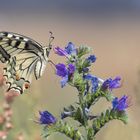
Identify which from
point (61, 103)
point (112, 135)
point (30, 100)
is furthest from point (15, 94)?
point (61, 103)

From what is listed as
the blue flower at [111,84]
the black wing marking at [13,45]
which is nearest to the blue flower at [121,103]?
the blue flower at [111,84]

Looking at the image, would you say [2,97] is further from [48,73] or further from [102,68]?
[102,68]

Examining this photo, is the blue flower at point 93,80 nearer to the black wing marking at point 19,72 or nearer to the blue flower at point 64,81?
the blue flower at point 64,81

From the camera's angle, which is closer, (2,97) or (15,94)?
(15,94)

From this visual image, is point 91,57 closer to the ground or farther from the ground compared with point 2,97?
farther from the ground

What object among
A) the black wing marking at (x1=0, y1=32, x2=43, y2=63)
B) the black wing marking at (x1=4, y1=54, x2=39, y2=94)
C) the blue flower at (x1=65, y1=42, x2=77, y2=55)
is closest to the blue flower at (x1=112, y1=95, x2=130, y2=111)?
the blue flower at (x1=65, y1=42, x2=77, y2=55)

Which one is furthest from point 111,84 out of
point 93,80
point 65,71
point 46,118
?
point 46,118

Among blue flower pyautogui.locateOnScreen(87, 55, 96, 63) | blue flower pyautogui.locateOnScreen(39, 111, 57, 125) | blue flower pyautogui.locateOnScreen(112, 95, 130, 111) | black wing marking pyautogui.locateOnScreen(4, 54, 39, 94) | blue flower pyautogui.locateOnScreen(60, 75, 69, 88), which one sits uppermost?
blue flower pyautogui.locateOnScreen(87, 55, 96, 63)

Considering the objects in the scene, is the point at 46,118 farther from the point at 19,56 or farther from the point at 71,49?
the point at 19,56

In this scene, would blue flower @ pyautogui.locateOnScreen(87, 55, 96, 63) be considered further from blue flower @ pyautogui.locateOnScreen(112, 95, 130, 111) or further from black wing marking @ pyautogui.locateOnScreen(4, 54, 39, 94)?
black wing marking @ pyautogui.locateOnScreen(4, 54, 39, 94)
